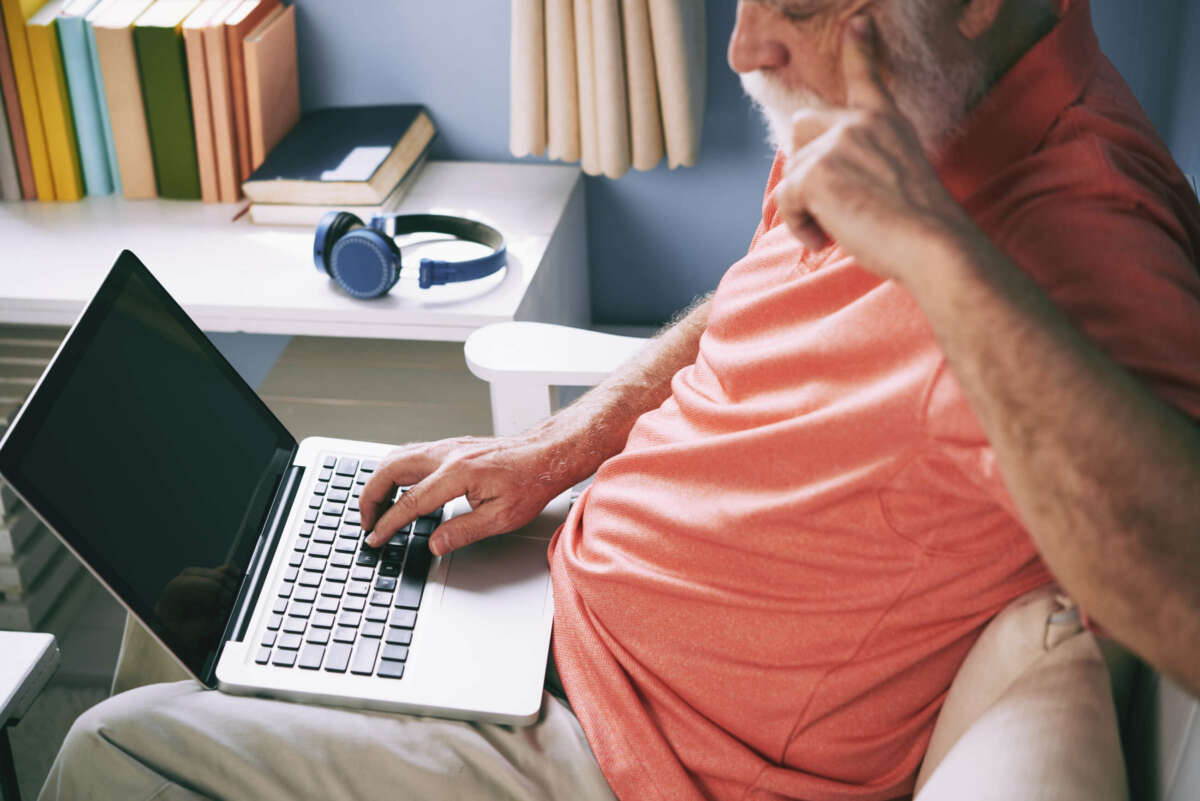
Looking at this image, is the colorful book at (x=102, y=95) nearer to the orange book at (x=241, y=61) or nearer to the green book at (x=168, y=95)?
the green book at (x=168, y=95)

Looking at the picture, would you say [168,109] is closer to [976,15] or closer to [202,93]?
[202,93]

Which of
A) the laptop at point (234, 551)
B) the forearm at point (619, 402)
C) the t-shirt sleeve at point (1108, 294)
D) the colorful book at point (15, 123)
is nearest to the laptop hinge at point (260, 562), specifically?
the laptop at point (234, 551)

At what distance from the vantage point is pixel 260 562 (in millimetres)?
1000

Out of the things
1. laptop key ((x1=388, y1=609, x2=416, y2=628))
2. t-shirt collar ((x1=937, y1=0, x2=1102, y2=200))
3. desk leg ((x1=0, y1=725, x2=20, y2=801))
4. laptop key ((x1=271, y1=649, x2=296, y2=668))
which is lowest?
desk leg ((x1=0, y1=725, x2=20, y2=801))

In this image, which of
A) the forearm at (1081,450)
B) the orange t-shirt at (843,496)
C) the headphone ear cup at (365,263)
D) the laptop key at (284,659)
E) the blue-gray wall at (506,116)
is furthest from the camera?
the blue-gray wall at (506,116)

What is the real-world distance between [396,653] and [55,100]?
1.10m

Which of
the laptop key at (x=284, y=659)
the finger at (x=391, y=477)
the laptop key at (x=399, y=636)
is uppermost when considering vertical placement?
the finger at (x=391, y=477)

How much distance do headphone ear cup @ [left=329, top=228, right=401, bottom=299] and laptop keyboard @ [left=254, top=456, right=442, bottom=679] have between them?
12.1 inches

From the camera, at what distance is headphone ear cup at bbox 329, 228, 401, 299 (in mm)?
1309

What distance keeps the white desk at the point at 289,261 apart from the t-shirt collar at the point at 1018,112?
69 cm

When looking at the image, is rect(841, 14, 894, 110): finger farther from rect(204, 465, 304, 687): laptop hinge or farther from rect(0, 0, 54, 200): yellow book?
rect(0, 0, 54, 200): yellow book

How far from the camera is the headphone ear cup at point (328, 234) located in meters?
1.33

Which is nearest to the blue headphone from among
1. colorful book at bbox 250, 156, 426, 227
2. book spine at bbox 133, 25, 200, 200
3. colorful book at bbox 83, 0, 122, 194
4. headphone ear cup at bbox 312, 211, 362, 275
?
headphone ear cup at bbox 312, 211, 362, 275

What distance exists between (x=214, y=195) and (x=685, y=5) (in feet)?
2.44
